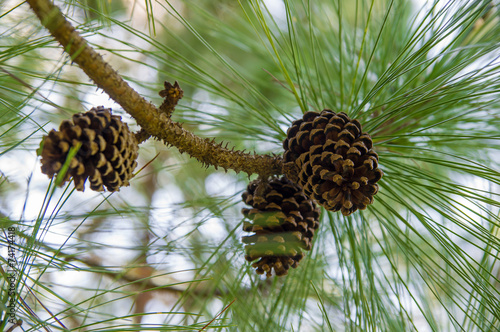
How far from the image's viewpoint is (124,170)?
0.57m

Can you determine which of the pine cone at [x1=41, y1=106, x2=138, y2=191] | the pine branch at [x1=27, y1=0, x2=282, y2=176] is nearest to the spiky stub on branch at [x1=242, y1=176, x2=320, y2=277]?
the pine branch at [x1=27, y1=0, x2=282, y2=176]

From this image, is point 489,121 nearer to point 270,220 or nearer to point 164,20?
point 270,220

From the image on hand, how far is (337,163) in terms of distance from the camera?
2.13 feet

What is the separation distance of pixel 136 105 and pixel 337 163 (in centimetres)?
33

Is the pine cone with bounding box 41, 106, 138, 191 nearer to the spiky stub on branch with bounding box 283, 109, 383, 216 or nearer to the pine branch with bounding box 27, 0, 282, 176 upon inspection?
the pine branch with bounding box 27, 0, 282, 176

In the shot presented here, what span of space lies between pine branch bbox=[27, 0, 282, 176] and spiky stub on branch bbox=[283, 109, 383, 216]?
0.08 meters

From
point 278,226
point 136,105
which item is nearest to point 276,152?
point 278,226

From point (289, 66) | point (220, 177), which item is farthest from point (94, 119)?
point (220, 177)

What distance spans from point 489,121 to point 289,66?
20.8 inches

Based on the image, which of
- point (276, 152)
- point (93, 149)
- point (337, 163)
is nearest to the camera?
point (93, 149)

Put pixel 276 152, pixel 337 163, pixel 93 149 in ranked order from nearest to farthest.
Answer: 1. pixel 93 149
2. pixel 337 163
3. pixel 276 152

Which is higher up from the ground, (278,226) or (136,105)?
(136,105)

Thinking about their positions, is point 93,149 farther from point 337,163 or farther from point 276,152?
point 276,152

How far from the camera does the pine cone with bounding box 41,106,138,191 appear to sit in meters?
0.51
